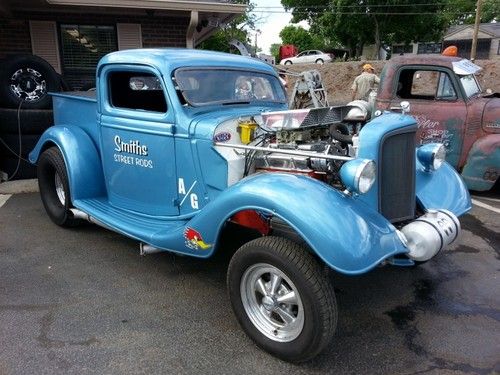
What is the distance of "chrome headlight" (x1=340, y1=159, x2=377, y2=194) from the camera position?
8.05ft

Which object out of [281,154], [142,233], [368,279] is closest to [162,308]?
[142,233]

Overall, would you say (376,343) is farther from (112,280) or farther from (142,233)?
(112,280)

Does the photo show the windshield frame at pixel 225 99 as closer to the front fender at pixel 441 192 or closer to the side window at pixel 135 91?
the side window at pixel 135 91

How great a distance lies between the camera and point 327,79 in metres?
18.2

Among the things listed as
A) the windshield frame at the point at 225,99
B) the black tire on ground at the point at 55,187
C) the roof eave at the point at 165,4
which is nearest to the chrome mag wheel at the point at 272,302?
the windshield frame at the point at 225,99

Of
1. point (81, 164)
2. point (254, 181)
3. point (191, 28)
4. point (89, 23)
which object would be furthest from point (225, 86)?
point (89, 23)

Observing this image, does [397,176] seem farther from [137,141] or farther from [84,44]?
[84,44]

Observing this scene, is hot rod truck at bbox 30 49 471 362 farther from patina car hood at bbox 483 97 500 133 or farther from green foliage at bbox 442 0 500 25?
green foliage at bbox 442 0 500 25

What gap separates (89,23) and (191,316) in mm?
6995

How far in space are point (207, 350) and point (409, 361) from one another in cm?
120

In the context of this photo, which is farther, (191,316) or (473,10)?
(473,10)

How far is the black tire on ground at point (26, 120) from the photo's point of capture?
6.11 meters

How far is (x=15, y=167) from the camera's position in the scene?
253 inches

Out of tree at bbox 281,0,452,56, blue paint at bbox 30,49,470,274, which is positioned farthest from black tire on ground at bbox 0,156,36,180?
tree at bbox 281,0,452,56
